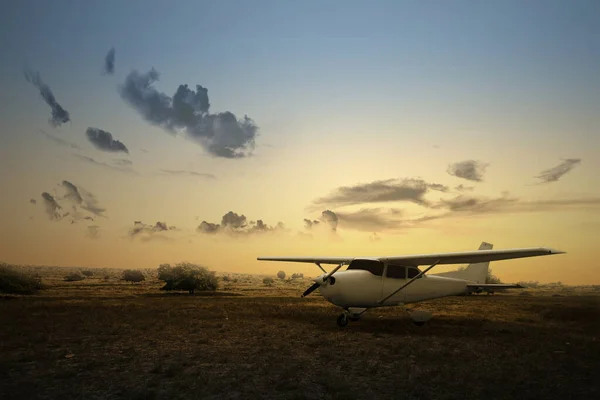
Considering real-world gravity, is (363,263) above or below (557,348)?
above

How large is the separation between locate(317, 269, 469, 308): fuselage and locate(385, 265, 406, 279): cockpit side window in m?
0.12

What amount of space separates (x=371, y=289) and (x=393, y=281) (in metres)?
1.17

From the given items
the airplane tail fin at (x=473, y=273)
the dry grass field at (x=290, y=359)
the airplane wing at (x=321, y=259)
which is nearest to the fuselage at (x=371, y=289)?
the dry grass field at (x=290, y=359)

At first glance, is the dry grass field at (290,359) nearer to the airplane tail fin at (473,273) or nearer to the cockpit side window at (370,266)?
the cockpit side window at (370,266)

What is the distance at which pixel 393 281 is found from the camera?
55.7ft

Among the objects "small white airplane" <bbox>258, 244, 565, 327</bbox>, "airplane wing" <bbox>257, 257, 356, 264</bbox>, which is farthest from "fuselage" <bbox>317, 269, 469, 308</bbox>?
"airplane wing" <bbox>257, 257, 356, 264</bbox>

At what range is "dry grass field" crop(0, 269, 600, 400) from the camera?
25.4 ft

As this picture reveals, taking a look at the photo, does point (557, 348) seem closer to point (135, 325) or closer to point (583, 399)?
point (583, 399)

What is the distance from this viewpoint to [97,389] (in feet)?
25.6

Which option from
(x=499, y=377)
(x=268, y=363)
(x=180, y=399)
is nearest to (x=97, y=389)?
(x=180, y=399)

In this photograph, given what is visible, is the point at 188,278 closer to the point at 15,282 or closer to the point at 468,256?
the point at 15,282

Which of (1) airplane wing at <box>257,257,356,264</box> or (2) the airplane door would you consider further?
(1) airplane wing at <box>257,257,356,264</box>

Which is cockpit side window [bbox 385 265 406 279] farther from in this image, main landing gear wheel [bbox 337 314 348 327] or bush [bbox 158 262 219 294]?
bush [bbox 158 262 219 294]

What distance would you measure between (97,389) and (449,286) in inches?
617
